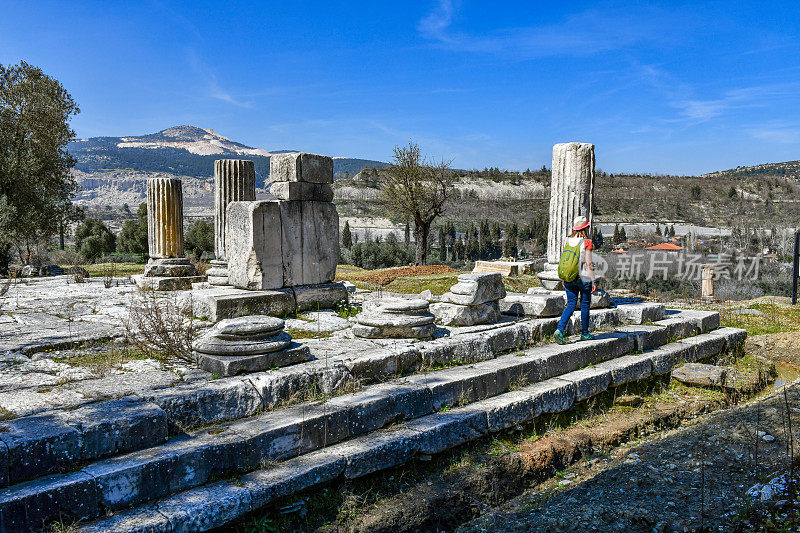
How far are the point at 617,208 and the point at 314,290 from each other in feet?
196

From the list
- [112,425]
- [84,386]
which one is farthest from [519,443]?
[84,386]

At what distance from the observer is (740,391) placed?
7.22 m

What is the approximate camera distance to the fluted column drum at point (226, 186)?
36.5 ft

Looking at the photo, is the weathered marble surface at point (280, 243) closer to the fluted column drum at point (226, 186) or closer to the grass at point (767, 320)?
the fluted column drum at point (226, 186)

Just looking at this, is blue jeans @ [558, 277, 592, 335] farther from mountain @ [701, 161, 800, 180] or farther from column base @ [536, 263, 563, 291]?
mountain @ [701, 161, 800, 180]

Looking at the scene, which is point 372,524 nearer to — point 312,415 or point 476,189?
point 312,415

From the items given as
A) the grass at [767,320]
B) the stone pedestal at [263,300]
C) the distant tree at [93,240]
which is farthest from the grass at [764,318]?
the distant tree at [93,240]

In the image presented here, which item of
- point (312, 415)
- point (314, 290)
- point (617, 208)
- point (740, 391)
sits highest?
point (617, 208)

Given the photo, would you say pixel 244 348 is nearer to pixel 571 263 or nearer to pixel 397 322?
pixel 397 322

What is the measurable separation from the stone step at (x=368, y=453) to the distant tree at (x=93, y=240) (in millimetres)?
25654

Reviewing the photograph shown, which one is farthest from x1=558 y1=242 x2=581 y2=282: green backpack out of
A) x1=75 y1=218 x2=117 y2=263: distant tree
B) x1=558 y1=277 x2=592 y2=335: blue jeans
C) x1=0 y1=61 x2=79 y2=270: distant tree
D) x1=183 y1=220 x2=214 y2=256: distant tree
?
x1=75 y1=218 x2=117 y2=263: distant tree

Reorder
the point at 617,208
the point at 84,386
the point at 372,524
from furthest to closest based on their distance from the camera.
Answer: the point at 617,208 < the point at 84,386 < the point at 372,524

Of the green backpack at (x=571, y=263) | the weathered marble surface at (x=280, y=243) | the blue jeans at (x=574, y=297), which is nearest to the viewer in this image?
the green backpack at (x=571, y=263)

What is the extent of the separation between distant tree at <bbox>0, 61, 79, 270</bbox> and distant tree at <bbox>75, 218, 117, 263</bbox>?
5521mm
